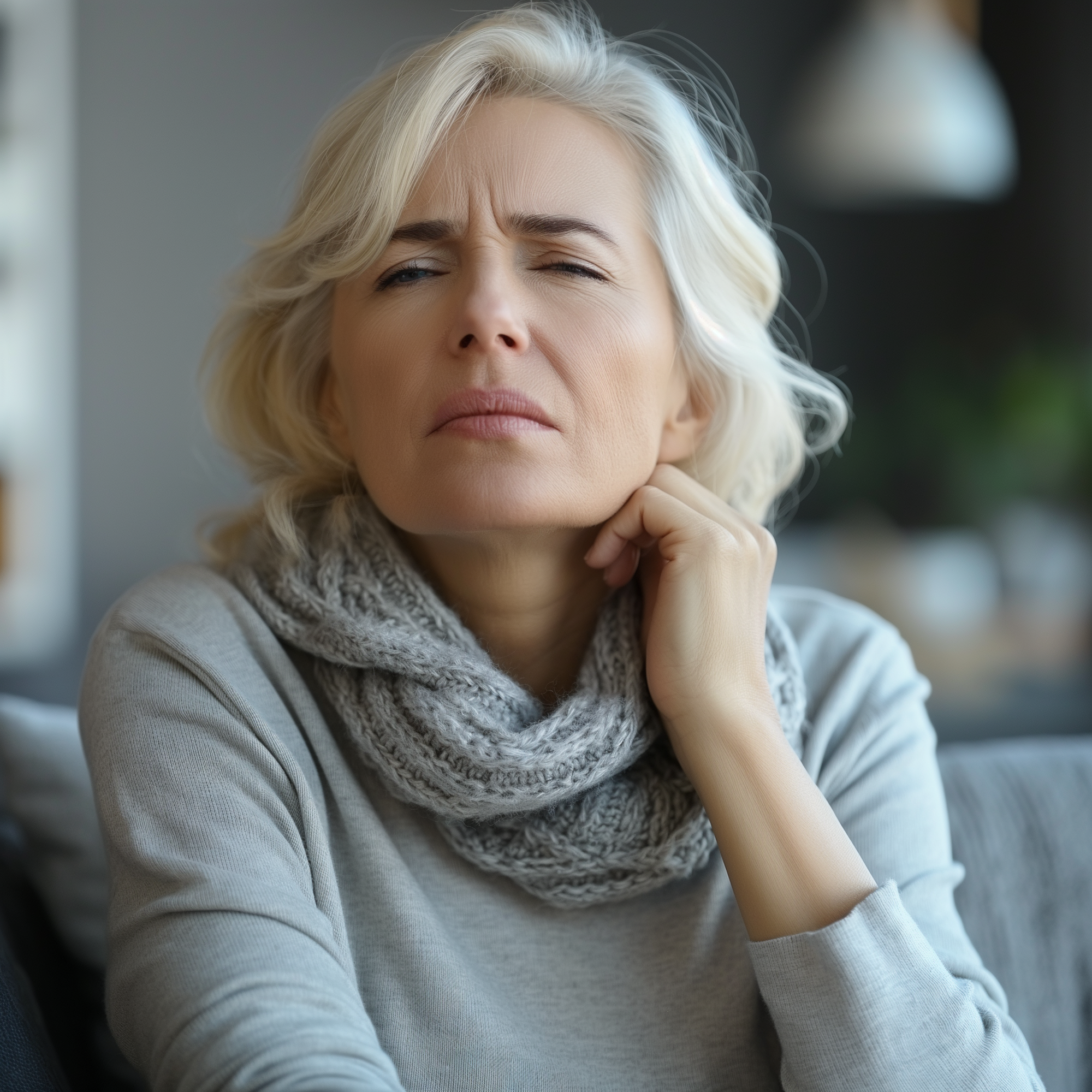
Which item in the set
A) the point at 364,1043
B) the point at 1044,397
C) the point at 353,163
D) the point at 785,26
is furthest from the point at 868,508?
the point at 364,1043

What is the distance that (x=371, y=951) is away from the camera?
3.61ft

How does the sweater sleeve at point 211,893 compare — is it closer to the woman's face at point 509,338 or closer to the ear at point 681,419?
the woman's face at point 509,338

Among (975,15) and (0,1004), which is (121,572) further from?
(975,15)

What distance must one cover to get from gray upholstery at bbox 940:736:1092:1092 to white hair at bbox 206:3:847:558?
0.47 meters

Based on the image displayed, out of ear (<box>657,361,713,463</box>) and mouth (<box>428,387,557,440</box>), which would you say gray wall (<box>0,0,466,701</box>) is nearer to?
ear (<box>657,361,713,463</box>)

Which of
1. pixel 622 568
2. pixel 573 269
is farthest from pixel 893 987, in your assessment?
pixel 573 269

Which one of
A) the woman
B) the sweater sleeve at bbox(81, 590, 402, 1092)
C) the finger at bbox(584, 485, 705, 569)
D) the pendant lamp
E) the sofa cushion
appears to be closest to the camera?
the sweater sleeve at bbox(81, 590, 402, 1092)

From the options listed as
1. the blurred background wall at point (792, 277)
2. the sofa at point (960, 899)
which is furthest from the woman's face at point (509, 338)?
the blurred background wall at point (792, 277)

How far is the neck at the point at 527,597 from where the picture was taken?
125 cm

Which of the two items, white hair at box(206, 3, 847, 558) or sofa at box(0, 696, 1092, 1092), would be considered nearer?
white hair at box(206, 3, 847, 558)

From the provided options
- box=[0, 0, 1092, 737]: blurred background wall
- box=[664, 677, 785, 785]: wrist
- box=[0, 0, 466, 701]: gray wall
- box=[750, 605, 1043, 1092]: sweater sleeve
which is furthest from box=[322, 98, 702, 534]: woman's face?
box=[0, 0, 466, 701]: gray wall

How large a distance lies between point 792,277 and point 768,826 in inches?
151

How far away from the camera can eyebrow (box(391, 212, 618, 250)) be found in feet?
3.76

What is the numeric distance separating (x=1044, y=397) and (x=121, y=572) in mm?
3091
